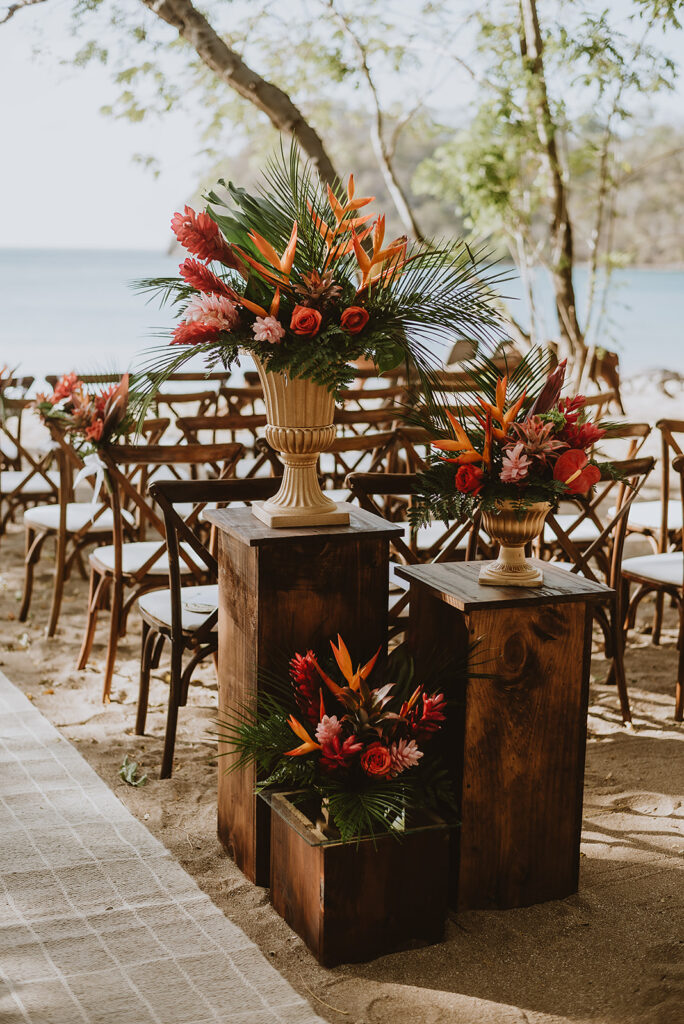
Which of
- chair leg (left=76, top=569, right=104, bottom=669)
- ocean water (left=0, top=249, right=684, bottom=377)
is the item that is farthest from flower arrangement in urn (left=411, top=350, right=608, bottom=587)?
ocean water (left=0, top=249, right=684, bottom=377)

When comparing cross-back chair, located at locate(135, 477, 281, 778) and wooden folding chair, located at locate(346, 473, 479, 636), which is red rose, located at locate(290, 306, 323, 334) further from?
cross-back chair, located at locate(135, 477, 281, 778)

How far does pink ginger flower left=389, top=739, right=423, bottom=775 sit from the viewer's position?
94.2 inches

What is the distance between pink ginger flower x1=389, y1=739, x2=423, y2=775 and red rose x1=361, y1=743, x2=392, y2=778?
0.04 ft

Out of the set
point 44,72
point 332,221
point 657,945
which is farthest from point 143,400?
point 44,72

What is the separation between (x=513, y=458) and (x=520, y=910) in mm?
1134

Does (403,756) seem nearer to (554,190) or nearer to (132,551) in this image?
(132,551)

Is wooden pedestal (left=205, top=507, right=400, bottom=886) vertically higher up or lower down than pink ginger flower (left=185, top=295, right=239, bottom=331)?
lower down

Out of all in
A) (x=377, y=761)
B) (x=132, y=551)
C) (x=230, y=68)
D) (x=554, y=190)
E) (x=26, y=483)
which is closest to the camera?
(x=377, y=761)

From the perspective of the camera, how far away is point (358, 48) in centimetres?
829

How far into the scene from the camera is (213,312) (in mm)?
2504

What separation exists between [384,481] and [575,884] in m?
1.27

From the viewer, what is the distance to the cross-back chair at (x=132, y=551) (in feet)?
11.6

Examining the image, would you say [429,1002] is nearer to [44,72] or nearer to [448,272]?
[448,272]

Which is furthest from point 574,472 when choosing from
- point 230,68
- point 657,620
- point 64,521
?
point 230,68
